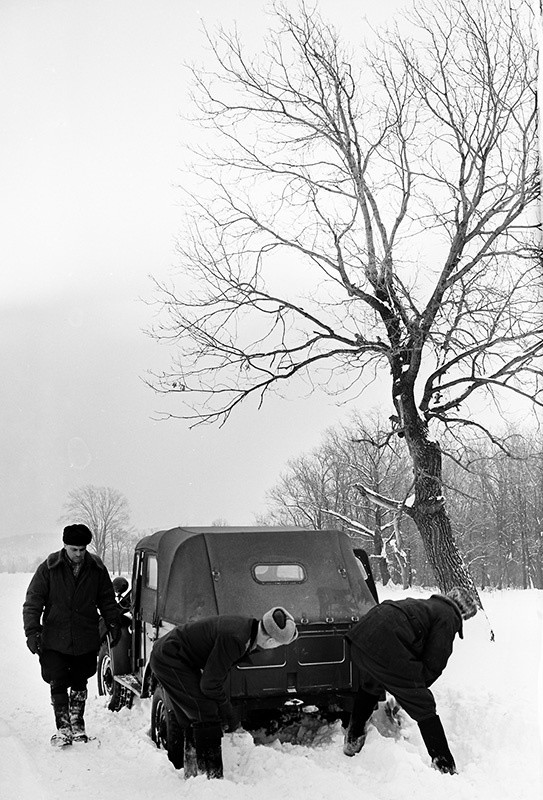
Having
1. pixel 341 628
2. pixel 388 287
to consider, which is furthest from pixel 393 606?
pixel 388 287

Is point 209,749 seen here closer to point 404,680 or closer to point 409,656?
point 404,680

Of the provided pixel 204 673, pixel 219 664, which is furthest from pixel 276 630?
pixel 204 673

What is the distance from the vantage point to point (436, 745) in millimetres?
5910

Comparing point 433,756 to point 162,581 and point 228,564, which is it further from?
point 162,581

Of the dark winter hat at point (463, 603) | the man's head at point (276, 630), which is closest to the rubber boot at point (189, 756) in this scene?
the man's head at point (276, 630)

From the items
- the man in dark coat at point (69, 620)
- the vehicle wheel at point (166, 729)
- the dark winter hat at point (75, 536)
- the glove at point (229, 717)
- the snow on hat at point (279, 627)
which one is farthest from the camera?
the dark winter hat at point (75, 536)

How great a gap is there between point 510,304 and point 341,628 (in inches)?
321

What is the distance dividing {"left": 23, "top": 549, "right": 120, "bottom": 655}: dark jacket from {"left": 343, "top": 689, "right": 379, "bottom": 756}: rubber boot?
2453 mm

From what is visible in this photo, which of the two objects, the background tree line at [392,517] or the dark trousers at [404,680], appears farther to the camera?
the background tree line at [392,517]

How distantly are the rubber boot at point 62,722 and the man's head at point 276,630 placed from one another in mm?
2465

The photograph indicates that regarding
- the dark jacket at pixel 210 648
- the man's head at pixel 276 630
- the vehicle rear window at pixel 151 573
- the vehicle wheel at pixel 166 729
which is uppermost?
the vehicle rear window at pixel 151 573

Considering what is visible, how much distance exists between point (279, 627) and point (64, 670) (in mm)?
2747

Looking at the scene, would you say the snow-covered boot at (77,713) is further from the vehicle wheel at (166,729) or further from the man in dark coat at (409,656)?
the man in dark coat at (409,656)

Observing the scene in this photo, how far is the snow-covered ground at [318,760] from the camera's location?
550cm
